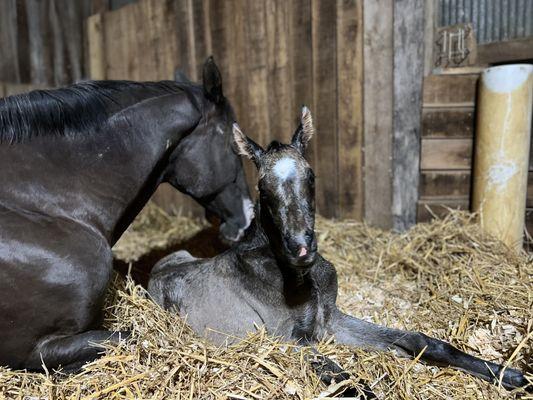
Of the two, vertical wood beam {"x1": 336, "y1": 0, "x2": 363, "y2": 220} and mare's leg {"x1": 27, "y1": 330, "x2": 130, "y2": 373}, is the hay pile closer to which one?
mare's leg {"x1": 27, "y1": 330, "x2": 130, "y2": 373}

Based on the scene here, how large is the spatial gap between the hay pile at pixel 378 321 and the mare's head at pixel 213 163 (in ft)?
2.56

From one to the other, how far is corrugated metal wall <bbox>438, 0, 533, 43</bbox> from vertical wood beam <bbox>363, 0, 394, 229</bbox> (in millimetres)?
531

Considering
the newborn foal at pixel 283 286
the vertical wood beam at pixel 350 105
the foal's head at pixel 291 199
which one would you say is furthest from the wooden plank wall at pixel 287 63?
the foal's head at pixel 291 199

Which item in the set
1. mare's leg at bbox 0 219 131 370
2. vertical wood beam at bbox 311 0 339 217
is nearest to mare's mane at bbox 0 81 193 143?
mare's leg at bbox 0 219 131 370

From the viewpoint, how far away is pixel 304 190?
2105mm

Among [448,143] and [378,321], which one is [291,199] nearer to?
[378,321]

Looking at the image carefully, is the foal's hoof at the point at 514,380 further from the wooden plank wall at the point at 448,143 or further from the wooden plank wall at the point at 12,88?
the wooden plank wall at the point at 12,88

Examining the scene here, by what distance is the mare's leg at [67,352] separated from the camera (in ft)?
7.16

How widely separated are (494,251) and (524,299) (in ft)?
2.22

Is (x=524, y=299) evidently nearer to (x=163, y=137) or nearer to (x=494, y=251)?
(x=494, y=251)

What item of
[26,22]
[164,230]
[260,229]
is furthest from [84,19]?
[260,229]

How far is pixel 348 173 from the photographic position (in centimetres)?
435

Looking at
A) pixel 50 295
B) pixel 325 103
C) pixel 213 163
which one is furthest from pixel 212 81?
pixel 325 103

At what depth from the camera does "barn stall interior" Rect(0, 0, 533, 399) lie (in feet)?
7.06
